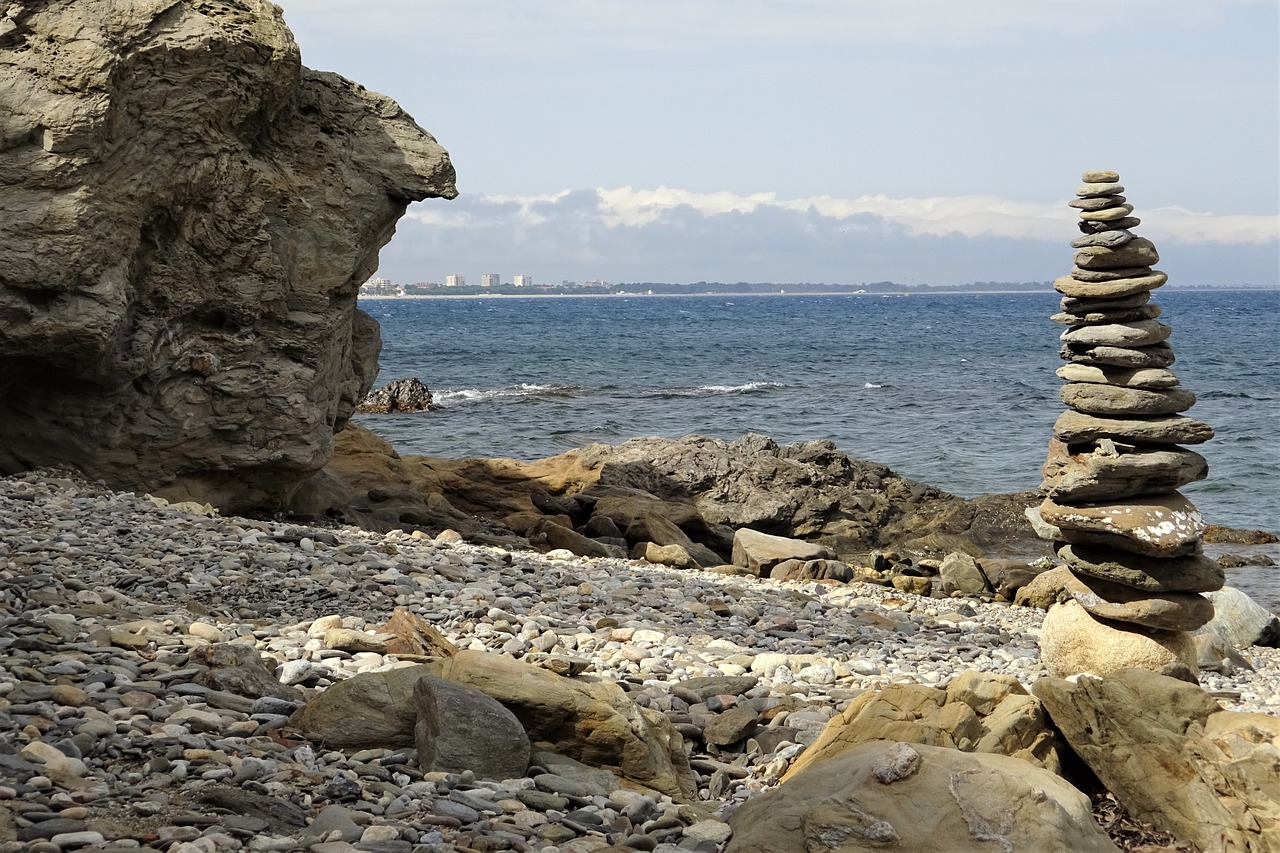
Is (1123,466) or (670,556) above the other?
(1123,466)

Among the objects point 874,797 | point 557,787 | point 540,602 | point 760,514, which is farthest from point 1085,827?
point 760,514

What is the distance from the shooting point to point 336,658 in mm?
7355

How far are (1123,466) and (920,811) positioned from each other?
513 centimetres

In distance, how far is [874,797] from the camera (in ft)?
15.7

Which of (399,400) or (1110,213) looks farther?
(399,400)

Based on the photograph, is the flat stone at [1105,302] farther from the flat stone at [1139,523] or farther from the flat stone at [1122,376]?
the flat stone at [1139,523]

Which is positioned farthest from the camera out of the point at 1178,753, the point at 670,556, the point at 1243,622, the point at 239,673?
the point at 670,556

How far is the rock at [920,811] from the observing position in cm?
462

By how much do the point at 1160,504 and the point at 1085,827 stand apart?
197 inches

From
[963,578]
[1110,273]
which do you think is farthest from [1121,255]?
[963,578]

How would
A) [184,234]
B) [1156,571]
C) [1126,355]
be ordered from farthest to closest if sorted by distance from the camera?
[184,234], [1156,571], [1126,355]

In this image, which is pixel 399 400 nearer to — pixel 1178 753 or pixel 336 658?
pixel 336 658

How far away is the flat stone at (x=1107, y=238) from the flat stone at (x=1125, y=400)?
3.58 ft

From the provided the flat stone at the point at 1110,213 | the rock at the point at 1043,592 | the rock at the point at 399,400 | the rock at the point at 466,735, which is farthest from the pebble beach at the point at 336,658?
the rock at the point at 399,400
